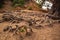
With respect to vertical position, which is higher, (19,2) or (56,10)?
(56,10)

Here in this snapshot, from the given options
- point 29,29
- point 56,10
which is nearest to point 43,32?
point 29,29

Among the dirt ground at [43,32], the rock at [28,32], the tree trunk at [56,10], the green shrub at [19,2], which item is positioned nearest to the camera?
the dirt ground at [43,32]

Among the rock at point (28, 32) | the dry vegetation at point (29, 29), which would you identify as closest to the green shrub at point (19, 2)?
the dry vegetation at point (29, 29)

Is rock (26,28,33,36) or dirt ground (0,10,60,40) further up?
rock (26,28,33,36)

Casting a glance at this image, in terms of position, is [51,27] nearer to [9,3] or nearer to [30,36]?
[30,36]

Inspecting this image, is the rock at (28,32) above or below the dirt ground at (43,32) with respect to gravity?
above

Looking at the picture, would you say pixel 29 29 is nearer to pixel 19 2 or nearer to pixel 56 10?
pixel 56 10

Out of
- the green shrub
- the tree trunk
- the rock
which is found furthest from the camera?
the green shrub

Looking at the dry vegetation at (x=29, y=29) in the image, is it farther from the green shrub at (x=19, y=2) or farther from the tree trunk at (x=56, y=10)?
the green shrub at (x=19, y=2)

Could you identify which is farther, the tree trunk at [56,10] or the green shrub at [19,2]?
the green shrub at [19,2]

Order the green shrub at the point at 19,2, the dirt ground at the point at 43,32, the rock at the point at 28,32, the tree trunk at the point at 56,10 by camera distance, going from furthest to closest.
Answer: the green shrub at the point at 19,2 → the tree trunk at the point at 56,10 → the rock at the point at 28,32 → the dirt ground at the point at 43,32

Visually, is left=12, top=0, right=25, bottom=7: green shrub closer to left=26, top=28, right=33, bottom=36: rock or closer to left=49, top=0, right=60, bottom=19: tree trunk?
left=49, top=0, right=60, bottom=19: tree trunk

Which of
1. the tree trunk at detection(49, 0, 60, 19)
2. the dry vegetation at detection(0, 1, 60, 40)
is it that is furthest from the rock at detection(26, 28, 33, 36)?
the tree trunk at detection(49, 0, 60, 19)

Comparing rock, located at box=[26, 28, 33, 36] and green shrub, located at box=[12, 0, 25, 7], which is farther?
green shrub, located at box=[12, 0, 25, 7]
